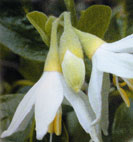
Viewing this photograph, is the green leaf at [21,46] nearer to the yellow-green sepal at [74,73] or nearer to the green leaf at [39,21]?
the green leaf at [39,21]

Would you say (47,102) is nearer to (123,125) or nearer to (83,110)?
(83,110)

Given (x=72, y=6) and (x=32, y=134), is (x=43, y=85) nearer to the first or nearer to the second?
(x=32, y=134)

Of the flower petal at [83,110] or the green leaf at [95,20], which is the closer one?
the flower petal at [83,110]

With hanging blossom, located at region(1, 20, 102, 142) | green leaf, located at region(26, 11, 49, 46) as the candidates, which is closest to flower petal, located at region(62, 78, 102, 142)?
hanging blossom, located at region(1, 20, 102, 142)

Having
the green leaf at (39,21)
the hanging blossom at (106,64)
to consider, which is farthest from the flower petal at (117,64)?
the green leaf at (39,21)

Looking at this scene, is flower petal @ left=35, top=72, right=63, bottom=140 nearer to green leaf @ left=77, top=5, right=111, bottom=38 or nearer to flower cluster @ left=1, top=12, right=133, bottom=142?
flower cluster @ left=1, top=12, right=133, bottom=142

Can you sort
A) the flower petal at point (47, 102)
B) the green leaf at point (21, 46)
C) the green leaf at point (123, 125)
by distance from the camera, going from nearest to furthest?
1. the flower petal at point (47, 102)
2. the green leaf at point (123, 125)
3. the green leaf at point (21, 46)

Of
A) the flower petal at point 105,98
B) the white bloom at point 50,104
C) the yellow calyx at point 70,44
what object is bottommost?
the flower petal at point 105,98
